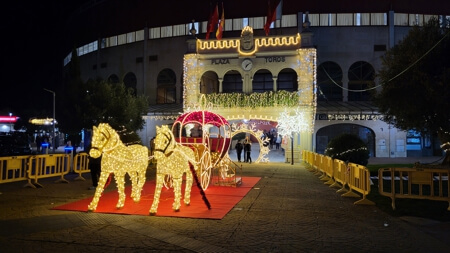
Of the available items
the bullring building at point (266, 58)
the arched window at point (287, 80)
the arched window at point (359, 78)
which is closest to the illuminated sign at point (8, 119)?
the bullring building at point (266, 58)

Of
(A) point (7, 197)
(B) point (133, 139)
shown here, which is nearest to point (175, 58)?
(B) point (133, 139)

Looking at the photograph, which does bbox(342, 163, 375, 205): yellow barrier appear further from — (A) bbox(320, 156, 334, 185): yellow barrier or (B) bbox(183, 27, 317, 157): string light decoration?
(B) bbox(183, 27, 317, 157): string light decoration

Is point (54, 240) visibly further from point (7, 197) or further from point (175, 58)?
point (175, 58)

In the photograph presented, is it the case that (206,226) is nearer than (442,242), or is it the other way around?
(442,242)

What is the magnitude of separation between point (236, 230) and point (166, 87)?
3235cm

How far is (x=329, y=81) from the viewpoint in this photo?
3484cm

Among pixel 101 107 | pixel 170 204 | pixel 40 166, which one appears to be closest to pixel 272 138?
pixel 101 107

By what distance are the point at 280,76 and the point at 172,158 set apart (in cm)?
2878

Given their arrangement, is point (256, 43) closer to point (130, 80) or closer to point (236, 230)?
point (130, 80)

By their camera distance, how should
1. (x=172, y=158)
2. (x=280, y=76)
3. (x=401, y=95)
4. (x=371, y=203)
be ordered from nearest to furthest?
(x=172, y=158) → (x=371, y=203) → (x=401, y=95) → (x=280, y=76)

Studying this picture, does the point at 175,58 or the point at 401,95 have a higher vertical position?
the point at 175,58

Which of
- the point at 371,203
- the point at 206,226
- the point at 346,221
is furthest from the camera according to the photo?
the point at 371,203

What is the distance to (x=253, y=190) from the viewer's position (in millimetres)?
14102

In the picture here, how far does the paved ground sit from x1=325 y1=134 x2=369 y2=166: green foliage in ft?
22.7
